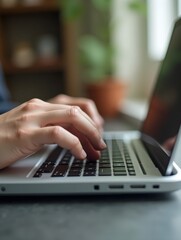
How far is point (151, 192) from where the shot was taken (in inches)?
18.6

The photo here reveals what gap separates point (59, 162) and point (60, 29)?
197cm

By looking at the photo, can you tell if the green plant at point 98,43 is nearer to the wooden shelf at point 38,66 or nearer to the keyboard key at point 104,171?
the wooden shelf at point 38,66

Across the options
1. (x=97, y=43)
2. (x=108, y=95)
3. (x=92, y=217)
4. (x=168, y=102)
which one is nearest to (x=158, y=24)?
(x=97, y=43)

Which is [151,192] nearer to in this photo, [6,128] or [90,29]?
[6,128]

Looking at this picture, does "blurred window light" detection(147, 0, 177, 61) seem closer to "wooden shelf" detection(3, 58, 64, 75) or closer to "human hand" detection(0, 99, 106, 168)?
"wooden shelf" detection(3, 58, 64, 75)

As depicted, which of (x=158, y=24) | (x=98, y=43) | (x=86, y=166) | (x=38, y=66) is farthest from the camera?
(x=38, y=66)

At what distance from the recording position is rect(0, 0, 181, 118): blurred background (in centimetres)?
186

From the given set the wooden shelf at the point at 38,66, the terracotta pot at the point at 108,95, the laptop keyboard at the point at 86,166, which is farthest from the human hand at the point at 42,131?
the wooden shelf at the point at 38,66

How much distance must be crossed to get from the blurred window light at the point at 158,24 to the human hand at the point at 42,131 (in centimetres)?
130

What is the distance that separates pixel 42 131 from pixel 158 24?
155 centimetres

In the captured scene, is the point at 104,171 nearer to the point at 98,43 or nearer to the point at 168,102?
the point at 168,102

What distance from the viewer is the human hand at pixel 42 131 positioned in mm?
521

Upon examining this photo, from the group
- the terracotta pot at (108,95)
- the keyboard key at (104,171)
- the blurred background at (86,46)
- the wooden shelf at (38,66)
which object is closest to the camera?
the keyboard key at (104,171)

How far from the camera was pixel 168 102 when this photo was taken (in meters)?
0.65
